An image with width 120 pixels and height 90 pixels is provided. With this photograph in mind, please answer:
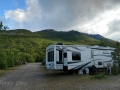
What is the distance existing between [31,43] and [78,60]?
67.5m

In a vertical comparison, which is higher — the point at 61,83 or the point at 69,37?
the point at 69,37

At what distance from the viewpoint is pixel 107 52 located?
2045 centimetres

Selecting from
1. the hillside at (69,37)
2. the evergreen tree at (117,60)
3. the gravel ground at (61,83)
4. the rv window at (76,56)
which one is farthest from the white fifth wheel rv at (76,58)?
the hillside at (69,37)

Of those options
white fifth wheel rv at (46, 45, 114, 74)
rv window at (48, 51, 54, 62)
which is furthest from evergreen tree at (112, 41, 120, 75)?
rv window at (48, 51, 54, 62)

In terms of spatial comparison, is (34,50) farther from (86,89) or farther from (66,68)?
(86,89)

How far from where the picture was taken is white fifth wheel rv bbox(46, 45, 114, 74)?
17.7 metres

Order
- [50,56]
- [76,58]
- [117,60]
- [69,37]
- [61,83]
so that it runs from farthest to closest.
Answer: [69,37], [50,56], [76,58], [117,60], [61,83]

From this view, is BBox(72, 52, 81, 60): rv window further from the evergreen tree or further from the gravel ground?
the evergreen tree

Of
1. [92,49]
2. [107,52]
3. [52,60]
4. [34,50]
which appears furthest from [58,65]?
[34,50]

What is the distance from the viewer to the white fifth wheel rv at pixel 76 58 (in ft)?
57.9

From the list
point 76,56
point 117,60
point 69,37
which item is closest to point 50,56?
point 76,56

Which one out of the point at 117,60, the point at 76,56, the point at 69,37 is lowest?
the point at 117,60

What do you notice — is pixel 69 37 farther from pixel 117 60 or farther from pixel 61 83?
pixel 61 83

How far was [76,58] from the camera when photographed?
18266mm
